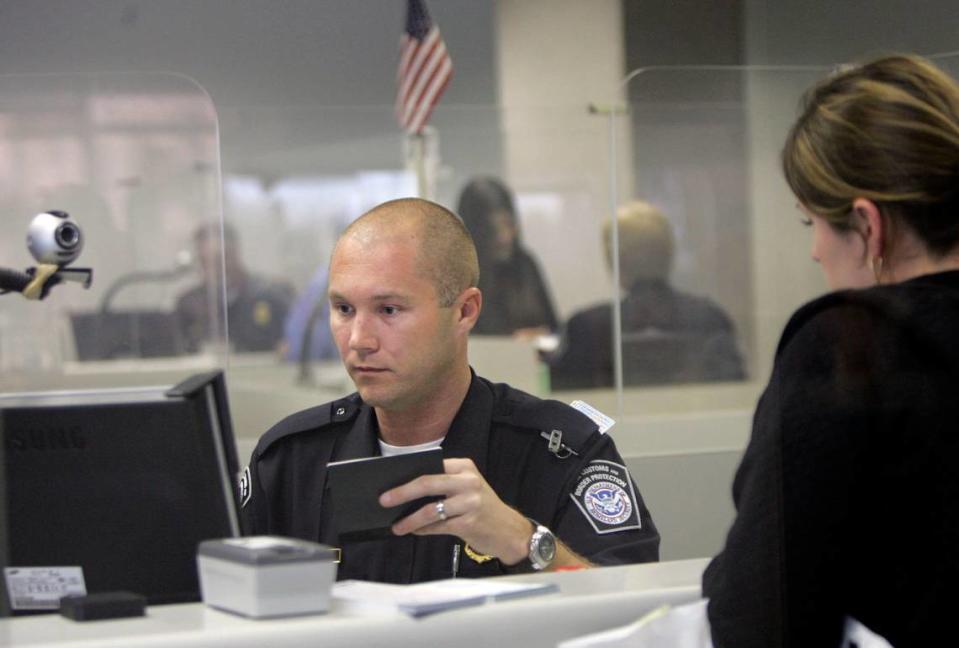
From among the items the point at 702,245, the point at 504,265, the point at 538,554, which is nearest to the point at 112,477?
the point at 538,554

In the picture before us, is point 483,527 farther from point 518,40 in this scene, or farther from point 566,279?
point 518,40

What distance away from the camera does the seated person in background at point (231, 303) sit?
4523 mm

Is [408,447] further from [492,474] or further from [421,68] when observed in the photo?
[421,68]

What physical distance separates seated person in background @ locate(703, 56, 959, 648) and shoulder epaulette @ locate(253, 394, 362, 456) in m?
0.98

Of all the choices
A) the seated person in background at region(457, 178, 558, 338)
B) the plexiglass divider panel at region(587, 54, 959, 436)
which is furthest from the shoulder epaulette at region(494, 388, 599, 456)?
the seated person in background at region(457, 178, 558, 338)

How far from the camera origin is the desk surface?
1.21 meters

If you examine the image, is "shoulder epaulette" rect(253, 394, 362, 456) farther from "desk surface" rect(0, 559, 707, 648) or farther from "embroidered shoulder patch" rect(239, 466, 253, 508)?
"desk surface" rect(0, 559, 707, 648)

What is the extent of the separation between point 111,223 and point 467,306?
7.05 ft

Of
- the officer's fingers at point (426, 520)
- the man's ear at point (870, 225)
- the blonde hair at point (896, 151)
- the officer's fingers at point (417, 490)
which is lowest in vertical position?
the officer's fingers at point (426, 520)

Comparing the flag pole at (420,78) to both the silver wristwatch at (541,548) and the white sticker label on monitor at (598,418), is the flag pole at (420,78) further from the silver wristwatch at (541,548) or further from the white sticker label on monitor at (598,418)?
the silver wristwatch at (541,548)

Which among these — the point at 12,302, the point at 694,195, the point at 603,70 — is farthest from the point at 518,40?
the point at 12,302

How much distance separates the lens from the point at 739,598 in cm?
131

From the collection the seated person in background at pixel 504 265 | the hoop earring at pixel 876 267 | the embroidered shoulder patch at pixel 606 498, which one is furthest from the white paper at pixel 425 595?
the seated person in background at pixel 504 265

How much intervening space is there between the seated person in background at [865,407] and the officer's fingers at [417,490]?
15.0 inches
